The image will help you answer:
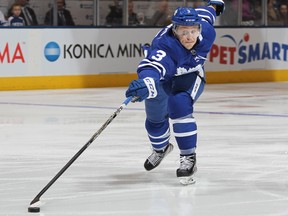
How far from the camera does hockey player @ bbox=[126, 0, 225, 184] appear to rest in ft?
20.6

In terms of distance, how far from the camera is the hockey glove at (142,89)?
598cm

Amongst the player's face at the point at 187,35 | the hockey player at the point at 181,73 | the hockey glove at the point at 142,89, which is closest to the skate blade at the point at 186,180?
the hockey player at the point at 181,73

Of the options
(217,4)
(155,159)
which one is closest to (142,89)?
(155,159)

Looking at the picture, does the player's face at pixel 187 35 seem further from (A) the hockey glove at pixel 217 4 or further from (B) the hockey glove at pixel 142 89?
(A) the hockey glove at pixel 217 4

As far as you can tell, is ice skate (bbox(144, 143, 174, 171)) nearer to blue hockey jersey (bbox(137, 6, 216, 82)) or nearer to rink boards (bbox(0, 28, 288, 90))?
blue hockey jersey (bbox(137, 6, 216, 82))

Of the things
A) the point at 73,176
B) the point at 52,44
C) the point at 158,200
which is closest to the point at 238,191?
the point at 158,200

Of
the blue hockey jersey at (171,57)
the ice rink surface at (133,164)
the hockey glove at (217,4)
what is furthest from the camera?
the hockey glove at (217,4)

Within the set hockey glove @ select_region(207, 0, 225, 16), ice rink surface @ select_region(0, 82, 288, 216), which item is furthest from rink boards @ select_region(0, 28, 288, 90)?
hockey glove @ select_region(207, 0, 225, 16)

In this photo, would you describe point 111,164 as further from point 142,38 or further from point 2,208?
point 142,38

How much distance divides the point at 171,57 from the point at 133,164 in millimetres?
1229

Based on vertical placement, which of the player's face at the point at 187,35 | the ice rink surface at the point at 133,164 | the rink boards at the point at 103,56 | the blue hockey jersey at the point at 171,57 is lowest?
the rink boards at the point at 103,56

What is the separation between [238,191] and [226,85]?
10.9m

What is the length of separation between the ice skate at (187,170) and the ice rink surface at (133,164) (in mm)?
71

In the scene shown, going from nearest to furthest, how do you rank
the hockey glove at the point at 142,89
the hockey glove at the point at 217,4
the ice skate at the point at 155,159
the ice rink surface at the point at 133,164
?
the ice rink surface at the point at 133,164 → the hockey glove at the point at 142,89 → the ice skate at the point at 155,159 → the hockey glove at the point at 217,4
